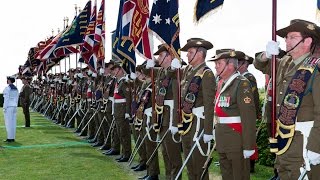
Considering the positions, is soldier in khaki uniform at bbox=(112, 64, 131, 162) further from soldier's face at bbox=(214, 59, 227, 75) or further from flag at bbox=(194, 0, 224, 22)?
soldier's face at bbox=(214, 59, 227, 75)

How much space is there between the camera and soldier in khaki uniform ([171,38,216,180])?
19.4 ft

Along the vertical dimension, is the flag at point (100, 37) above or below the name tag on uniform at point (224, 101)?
above

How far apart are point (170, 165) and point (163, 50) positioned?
1.67 meters

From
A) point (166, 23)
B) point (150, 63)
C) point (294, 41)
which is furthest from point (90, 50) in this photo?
point (294, 41)

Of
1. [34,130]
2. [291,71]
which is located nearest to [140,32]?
[291,71]

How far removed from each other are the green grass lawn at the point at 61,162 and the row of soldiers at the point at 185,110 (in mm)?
446

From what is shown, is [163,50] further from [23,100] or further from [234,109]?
[23,100]

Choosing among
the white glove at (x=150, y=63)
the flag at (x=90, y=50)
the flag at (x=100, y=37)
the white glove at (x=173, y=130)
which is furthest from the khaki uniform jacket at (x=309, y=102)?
the flag at (x=90, y=50)

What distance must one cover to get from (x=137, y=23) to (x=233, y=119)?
356 centimetres

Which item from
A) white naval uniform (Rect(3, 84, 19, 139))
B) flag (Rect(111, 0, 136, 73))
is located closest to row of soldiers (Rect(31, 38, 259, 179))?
flag (Rect(111, 0, 136, 73))

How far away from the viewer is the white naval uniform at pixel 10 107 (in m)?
13.8

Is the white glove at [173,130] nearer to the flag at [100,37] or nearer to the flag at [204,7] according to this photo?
the flag at [204,7]

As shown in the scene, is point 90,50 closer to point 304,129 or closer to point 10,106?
point 10,106

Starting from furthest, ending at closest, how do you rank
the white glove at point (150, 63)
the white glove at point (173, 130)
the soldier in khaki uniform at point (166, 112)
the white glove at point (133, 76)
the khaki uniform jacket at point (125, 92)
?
the khaki uniform jacket at point (125, 92), the white glove at point (133, 76), the white glove at point (150, 63), the soldier in khaki uniform at point (166, 112), the white glove at point (173, 130)
